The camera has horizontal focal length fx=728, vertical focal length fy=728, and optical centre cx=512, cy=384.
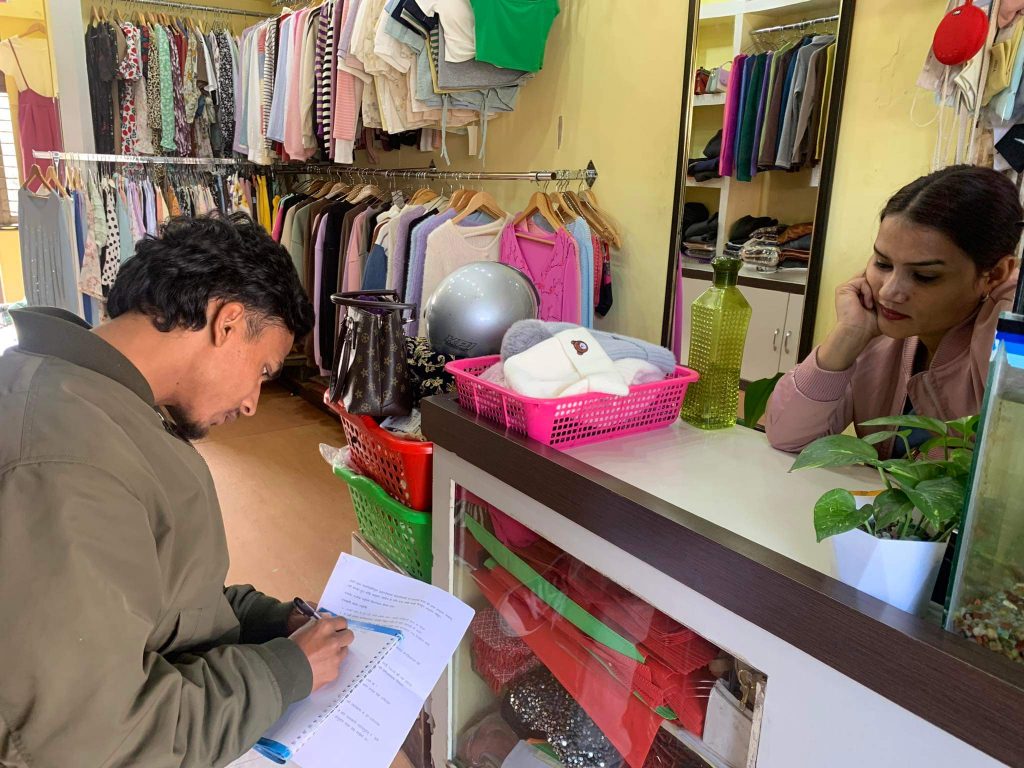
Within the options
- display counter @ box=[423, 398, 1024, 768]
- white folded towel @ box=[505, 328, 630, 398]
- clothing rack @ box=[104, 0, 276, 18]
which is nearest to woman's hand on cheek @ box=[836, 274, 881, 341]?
display counter @ box=[423, 398, 1024, 768]

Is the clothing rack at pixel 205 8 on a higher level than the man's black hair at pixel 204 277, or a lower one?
higher

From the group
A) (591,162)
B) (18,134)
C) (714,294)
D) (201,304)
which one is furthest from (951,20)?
(18,134)

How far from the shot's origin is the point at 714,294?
1261 mm

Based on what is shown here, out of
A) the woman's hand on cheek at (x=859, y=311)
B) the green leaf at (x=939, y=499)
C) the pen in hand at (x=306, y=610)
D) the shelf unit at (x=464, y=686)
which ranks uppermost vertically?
the woman's hand on cheek at (x=859, y=311)

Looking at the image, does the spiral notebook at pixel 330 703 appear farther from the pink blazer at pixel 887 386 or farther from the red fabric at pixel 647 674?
the pink blazer at pixel 887 386

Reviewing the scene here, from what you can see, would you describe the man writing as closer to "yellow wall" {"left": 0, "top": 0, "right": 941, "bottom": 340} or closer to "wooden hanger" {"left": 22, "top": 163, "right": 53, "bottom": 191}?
"yellow wall" {"left": 0, "top": 0, "right": 941, "bottom": 340}

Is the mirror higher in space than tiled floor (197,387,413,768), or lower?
higher

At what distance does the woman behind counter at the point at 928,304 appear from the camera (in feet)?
3.88

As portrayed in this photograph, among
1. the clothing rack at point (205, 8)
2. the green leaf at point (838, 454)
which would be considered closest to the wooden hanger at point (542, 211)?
the green leaf at point (838, 454)

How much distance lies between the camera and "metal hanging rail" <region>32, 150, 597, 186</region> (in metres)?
2.87

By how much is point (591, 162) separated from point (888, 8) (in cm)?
118

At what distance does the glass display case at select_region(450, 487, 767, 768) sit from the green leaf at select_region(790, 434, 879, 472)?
0.28 metres

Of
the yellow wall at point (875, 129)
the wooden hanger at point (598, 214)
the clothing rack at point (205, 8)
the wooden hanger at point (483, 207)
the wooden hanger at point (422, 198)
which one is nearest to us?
the yellow wall at point (875, 129)

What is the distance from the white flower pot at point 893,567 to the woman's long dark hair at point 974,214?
704 millimetres
